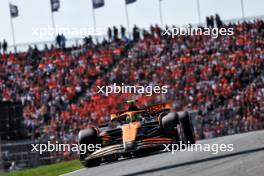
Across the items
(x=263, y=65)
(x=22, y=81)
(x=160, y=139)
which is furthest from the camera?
(x=22, y=81)

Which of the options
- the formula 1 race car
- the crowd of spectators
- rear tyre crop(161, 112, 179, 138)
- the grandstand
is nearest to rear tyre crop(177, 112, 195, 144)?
the formula 1 race car

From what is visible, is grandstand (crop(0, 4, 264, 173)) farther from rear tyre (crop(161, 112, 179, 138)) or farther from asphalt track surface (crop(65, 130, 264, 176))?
asphalt track surface (crop(65, 130, 264, 176))

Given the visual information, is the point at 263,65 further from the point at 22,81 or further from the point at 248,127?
the point at 22,81

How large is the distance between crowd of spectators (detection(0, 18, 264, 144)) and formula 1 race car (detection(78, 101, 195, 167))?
10.3 meters

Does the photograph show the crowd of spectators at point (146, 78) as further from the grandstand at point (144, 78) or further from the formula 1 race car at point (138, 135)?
the formula 1 race car at point (138, 135)

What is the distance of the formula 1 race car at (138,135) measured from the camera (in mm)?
18141

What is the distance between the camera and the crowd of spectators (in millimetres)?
29344

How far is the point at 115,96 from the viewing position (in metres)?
33.3

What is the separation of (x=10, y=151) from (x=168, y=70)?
1037 centimetres

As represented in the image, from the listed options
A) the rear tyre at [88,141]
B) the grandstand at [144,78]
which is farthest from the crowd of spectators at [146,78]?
the rear tyre at [88,141]

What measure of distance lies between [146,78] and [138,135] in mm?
16585

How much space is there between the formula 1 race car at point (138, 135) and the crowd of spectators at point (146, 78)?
33.8ft

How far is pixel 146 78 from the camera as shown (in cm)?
3472

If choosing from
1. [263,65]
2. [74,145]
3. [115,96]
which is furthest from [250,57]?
[74,145]
